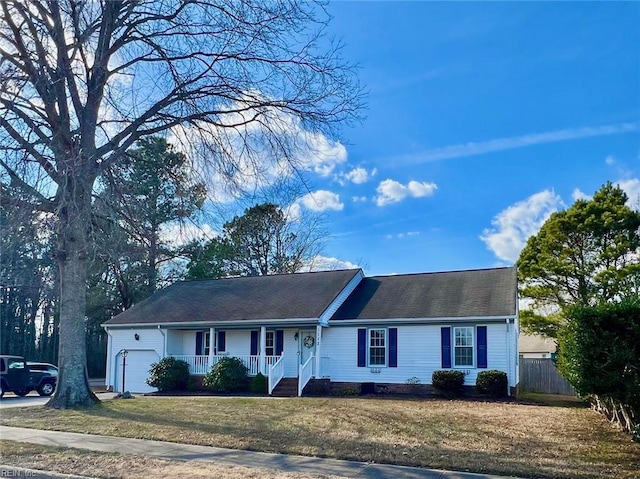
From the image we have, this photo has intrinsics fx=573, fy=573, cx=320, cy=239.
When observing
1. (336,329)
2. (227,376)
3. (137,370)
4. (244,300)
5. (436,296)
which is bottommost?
(137,370)

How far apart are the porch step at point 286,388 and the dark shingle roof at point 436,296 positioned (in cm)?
297

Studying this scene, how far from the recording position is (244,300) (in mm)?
26047

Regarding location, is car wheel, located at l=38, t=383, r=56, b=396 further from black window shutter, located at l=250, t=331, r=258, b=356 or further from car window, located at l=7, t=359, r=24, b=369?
black window shutter, located at l=250, t=331, r=258, b=356

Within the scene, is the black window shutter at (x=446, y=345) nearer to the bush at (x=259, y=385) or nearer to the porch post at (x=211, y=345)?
the bush at (x=259, y=385)

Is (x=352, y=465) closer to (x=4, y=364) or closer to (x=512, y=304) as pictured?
(x=512, y=304)

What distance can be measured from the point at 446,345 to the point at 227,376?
8.54 meters

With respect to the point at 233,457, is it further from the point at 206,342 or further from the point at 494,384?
the point at 206,342

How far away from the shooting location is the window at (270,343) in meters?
24.3

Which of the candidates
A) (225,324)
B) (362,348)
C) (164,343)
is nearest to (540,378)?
(362,348)

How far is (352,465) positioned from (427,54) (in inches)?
368

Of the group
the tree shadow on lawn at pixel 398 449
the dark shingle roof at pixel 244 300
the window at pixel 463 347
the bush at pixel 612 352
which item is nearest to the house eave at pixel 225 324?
the dark shingle roof at pixel 244 300

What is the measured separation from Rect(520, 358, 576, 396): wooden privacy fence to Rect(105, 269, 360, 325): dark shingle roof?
346 inches

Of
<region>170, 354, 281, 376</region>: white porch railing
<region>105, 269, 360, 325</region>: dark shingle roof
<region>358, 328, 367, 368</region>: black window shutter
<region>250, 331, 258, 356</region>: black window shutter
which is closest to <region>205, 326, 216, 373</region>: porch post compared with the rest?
<region>170, 354, 281, 376</region>: white porch railing

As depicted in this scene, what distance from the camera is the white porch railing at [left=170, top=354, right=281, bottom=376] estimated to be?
2334 centimetres
